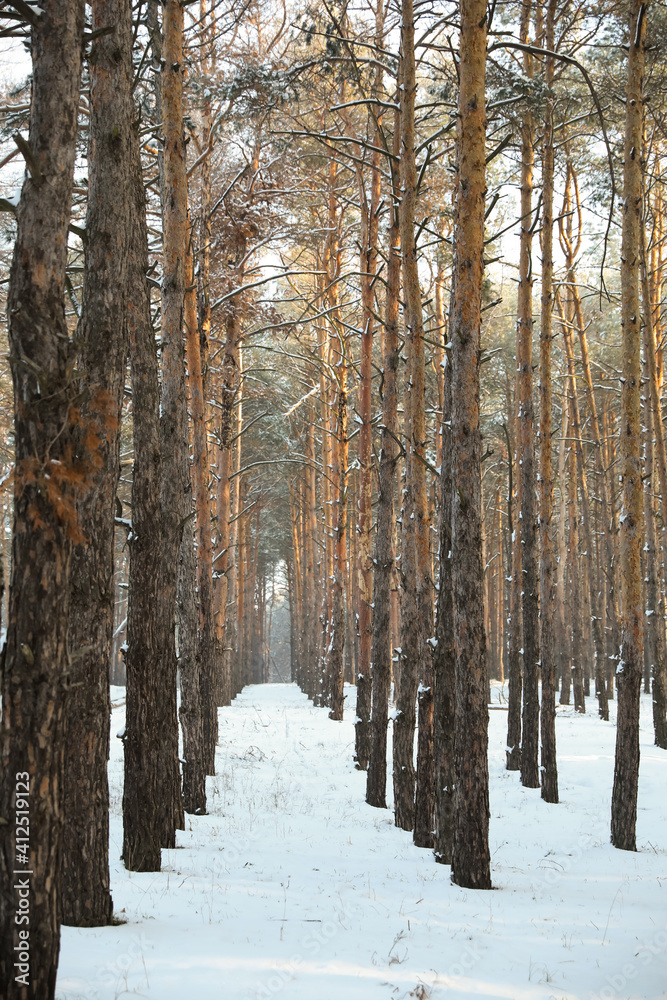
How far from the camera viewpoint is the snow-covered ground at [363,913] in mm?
3930

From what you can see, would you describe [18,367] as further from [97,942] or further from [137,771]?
[137,771]

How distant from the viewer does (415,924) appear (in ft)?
16.6

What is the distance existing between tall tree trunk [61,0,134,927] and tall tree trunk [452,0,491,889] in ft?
9.31

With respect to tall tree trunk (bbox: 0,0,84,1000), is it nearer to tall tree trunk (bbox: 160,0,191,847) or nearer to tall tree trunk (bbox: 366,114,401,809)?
tall tree trunk (bbox: 160,0,191,847)

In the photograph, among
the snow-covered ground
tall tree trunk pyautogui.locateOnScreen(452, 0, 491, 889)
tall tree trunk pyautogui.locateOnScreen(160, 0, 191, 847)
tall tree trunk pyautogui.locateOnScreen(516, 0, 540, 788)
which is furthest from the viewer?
tall tree trunk pyautogui.locateOnScreen(516, 0, 540, 788)

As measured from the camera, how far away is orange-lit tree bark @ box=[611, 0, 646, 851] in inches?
320

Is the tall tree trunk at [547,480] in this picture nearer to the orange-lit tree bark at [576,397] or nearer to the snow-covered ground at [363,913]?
the snow-covered ground at [363,913]

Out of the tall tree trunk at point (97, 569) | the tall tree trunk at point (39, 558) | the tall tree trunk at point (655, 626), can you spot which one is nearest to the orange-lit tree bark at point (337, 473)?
the tall tree trunk at point (655, 626)

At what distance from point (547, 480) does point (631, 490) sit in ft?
11.6

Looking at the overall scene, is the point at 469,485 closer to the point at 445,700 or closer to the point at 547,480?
the point at 445,700

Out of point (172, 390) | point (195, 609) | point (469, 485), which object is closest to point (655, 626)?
point (195, 609)

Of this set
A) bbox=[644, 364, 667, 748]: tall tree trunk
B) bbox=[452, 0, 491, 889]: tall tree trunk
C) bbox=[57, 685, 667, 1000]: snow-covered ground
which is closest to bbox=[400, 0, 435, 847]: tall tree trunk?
bbox=[57, 685, 667, 1000]: snow-covered ground

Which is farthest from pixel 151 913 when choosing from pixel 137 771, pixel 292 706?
pixel 292 706

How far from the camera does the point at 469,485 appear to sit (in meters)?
6.26
